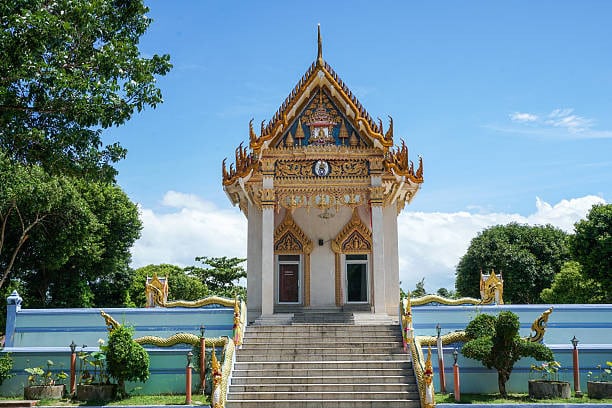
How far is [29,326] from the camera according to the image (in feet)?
47.0

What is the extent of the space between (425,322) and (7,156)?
30.0 feet

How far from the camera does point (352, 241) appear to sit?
17.5 m

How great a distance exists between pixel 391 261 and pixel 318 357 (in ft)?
15.7

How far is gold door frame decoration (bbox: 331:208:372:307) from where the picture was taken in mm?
17406

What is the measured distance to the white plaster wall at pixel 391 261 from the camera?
54.2 feet

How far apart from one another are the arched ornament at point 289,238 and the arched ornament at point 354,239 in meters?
0.83

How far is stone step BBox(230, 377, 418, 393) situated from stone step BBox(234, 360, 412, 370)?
607 mm

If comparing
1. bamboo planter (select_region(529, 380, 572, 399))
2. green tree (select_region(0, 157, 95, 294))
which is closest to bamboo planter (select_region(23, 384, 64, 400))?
bamboo planter (select_region(529, 380, 572, 399))

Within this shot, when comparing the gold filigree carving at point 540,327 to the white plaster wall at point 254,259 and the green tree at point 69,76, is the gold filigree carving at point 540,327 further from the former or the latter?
the green tree at point 69,76

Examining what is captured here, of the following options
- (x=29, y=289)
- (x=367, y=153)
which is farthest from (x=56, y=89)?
(x=29, y=289)

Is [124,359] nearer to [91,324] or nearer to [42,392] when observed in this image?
[42,392]

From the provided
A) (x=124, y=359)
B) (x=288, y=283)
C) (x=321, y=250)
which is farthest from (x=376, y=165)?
(x=124, y=359)

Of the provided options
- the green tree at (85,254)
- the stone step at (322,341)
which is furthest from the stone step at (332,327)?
the green tree at (85,254)

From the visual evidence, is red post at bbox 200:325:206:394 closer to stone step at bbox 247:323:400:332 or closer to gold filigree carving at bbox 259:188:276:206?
stone step at bbox 247:323:400:332
